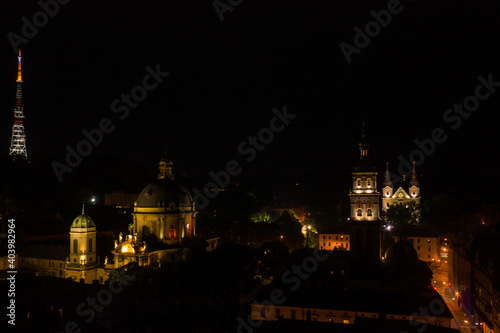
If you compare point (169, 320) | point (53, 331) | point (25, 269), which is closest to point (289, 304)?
Answer: point (169, 320)

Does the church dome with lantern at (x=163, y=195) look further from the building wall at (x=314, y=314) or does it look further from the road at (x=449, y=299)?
the building wall at (x=314, y=314)

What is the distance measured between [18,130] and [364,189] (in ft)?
211

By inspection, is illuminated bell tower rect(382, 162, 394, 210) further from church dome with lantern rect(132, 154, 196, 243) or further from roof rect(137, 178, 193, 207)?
roof rect(137, 178, 193, 207)

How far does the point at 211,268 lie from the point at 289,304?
9856 millimetres

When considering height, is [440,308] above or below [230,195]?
below

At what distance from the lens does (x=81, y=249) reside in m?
55.5

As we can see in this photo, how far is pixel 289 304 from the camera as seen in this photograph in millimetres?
36531

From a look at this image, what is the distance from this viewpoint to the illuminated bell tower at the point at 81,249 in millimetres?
54938

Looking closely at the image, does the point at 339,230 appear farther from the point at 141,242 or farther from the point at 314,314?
the point at 314,314

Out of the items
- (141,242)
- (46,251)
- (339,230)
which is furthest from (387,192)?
(46,251)

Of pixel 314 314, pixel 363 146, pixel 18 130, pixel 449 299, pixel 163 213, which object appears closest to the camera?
pixel 314 314

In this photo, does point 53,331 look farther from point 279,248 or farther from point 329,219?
point 329,219

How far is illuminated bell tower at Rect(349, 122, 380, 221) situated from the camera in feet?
218

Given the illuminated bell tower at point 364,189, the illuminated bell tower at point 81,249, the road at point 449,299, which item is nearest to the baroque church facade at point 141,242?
the illuminated bell tower at point 81,249
